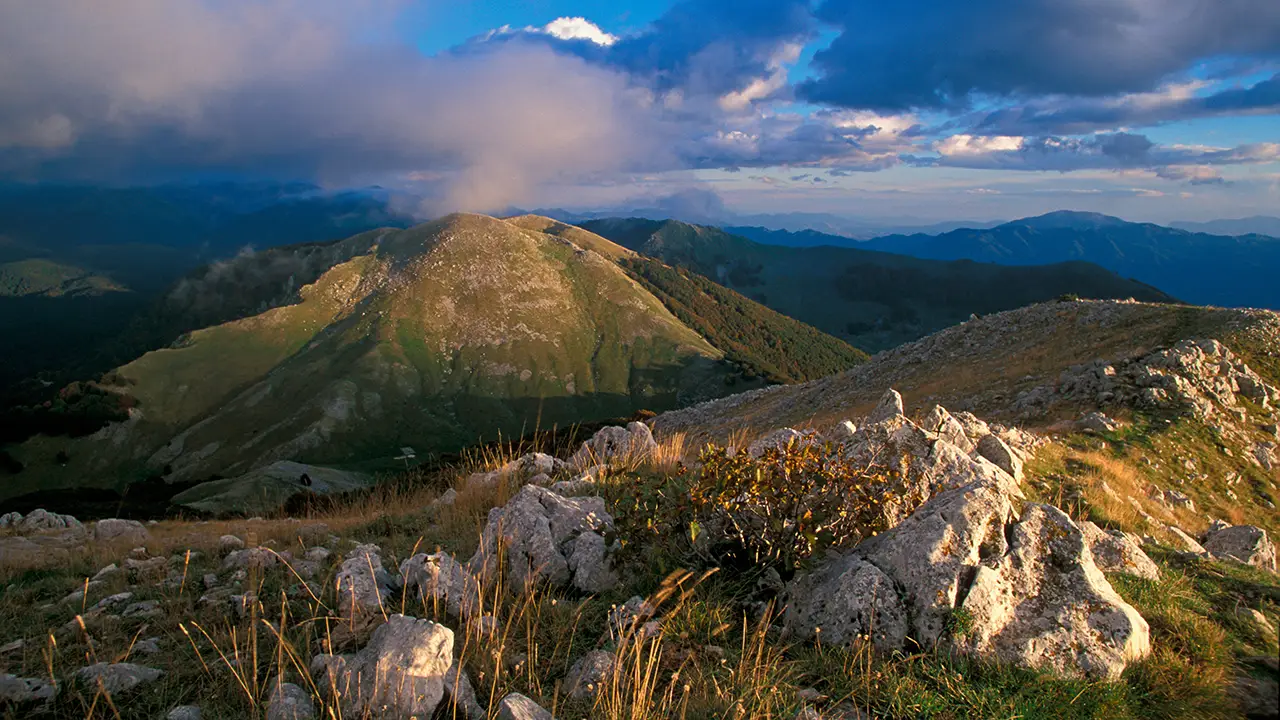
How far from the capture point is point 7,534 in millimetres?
15914

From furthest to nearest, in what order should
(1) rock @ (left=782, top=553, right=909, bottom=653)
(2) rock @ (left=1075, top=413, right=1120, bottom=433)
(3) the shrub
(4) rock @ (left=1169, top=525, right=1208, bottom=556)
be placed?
(2) rock @ (left=1075, top=413, right=1120, bottom=433) < (4) rock @ (left=1169, top=525, right=1208, bottom=556) < (3) the shrub < (1) rock @ (left=782, top=553, right=909, bottom=653)

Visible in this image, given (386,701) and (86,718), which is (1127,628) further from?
(86,718)

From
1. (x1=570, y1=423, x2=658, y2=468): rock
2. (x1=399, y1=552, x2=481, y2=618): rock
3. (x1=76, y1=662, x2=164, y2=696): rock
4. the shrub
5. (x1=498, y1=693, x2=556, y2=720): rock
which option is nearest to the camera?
(x1=498, y1=693, x2=556, y2=720): rock

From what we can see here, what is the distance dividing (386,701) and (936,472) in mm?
6292

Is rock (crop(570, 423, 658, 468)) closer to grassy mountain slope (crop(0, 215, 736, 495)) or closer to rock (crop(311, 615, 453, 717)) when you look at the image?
rock (crop(311, 615, 453, 717))

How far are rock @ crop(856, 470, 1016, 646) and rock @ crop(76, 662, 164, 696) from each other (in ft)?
20.5

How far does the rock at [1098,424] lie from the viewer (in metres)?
16.0

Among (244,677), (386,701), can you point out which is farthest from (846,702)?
(244,677)

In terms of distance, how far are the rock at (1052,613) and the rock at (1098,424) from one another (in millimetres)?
12993

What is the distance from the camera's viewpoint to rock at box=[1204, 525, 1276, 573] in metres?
9.31

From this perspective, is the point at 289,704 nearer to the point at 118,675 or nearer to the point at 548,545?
the point at 118,675

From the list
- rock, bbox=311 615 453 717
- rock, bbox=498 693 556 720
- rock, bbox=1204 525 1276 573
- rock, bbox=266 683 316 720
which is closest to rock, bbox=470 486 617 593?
rock, bbox=311 615 453 717

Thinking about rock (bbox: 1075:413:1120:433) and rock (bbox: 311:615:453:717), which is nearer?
rock (bbox: 311:615:453:717)

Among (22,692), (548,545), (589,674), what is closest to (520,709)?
(589,674)
